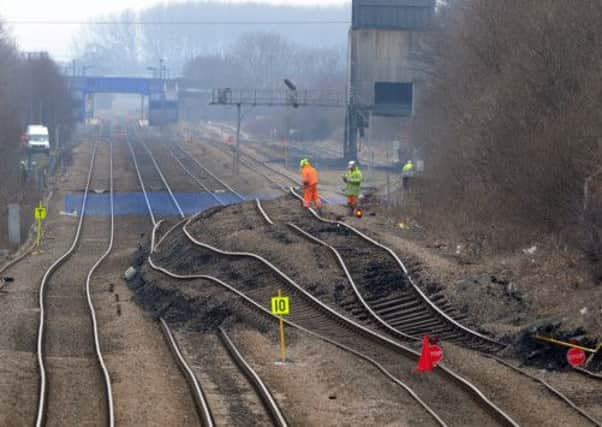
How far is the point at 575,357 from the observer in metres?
15.9

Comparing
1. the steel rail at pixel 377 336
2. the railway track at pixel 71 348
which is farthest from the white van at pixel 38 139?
the steel rail at pixel 377 336

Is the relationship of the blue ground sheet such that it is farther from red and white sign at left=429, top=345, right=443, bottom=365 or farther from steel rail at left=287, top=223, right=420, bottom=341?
red and white sign at left=429, top=345, right=443, bottom=365

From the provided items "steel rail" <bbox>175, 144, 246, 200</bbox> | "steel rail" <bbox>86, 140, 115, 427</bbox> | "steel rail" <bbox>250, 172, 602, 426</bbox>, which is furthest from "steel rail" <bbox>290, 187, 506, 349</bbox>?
"steel rail" <bbox>175, 144, 246, 200</bbox>

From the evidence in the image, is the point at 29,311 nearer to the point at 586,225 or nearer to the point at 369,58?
the point at 586,225

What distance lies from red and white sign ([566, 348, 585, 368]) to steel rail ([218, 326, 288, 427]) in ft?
12.2

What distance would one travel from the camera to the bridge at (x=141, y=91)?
4801 inches

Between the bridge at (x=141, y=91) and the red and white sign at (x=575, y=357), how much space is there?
9855cm

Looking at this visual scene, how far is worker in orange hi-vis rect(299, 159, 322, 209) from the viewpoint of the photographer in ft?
101

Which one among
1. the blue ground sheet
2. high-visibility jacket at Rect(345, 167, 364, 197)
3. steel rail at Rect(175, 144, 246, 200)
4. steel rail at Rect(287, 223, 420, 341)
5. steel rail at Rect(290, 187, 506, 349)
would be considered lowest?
steel rail at Rect(175, 144, 246, 200)

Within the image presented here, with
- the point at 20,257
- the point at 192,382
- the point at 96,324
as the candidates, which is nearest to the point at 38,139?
the point at 20,257

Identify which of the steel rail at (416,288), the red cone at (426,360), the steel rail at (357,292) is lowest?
the steel rail at (357,292)

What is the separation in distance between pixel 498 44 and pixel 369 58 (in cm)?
2629

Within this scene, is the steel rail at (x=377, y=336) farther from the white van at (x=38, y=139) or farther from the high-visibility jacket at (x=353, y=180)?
the white van at (x=38, y=139)

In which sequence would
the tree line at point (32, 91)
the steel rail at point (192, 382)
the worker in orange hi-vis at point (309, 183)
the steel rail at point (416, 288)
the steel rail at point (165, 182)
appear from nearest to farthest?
the steel rail at point (192, 382) < the steel rail at point (416, 288) < the worker in orange hi-vis at point (309, 183) < the steel rail at point (165, 182) < the tree line at point (32, 91)
